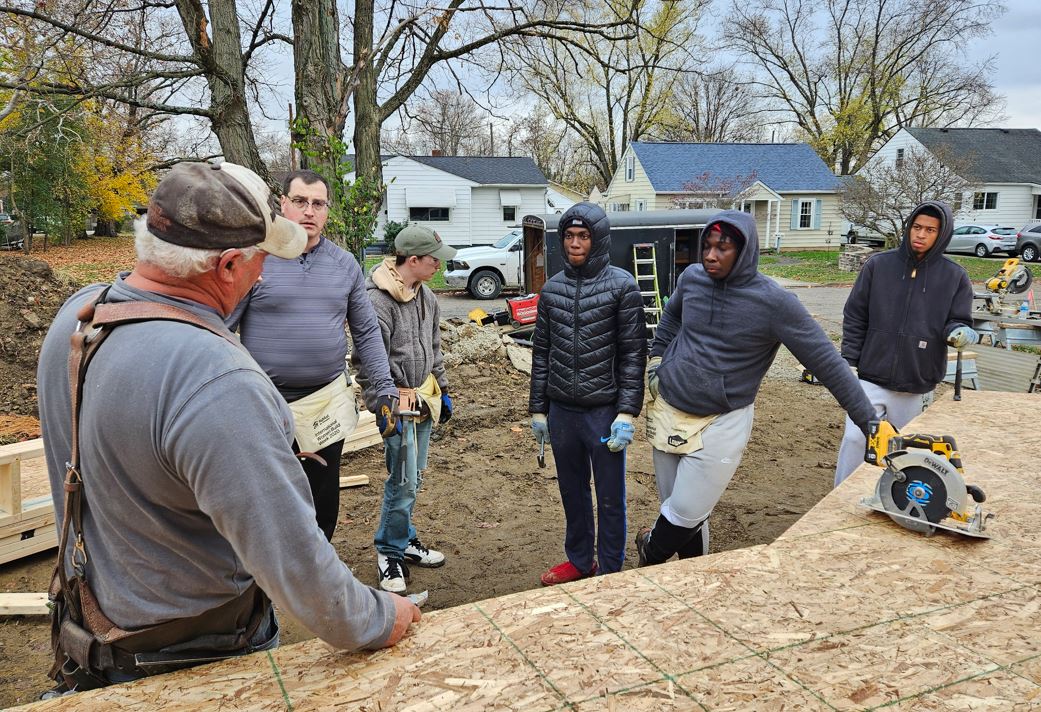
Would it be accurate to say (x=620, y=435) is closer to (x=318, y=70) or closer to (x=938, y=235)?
(x=938, y=235)

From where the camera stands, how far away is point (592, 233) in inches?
138

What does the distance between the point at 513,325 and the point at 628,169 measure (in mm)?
23591

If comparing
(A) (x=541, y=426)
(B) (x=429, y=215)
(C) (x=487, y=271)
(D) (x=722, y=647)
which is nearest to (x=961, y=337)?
(A) (x=541, y=426)

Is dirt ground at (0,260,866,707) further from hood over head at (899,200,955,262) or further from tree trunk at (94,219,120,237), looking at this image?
tree trunk at (94,219,120,237)

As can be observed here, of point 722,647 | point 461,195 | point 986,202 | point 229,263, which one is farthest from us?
point 986,202

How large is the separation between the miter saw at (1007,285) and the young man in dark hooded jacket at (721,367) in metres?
4.66

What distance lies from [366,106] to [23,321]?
467 centimetres

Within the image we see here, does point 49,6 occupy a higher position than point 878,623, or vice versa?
point 49,6

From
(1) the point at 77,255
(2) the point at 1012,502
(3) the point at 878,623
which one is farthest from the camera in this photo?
(1) the point at 77,255

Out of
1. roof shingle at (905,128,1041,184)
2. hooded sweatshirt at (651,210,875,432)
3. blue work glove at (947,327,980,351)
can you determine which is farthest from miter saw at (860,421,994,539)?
roof shingle at (905,128,1041,184)

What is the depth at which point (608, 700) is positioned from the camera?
161 centimetres

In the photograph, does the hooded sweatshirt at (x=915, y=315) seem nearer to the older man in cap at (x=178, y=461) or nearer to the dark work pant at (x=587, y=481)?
the dark work pant at (x=587, y=481)

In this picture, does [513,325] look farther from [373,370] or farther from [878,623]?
[878,623]

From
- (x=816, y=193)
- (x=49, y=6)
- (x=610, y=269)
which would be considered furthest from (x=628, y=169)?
(x=610, y=269)
